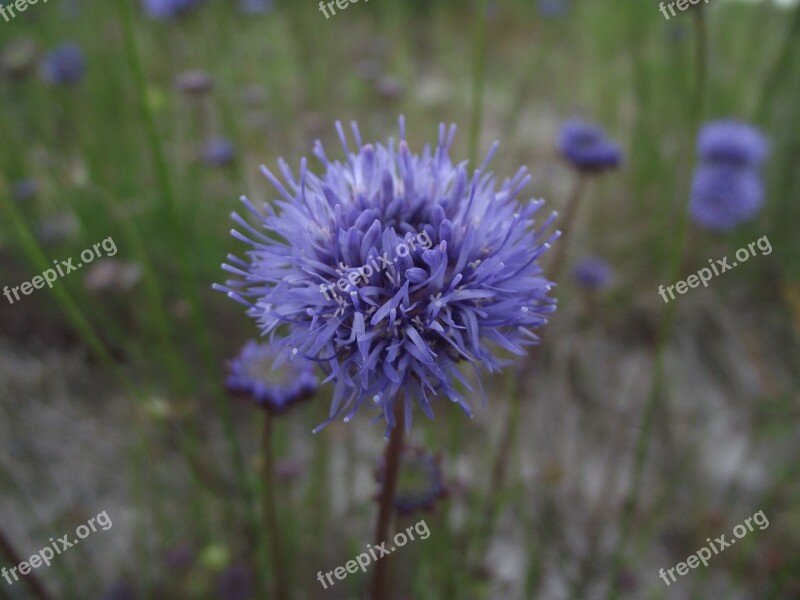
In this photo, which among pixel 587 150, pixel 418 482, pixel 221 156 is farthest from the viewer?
pixel 221 156

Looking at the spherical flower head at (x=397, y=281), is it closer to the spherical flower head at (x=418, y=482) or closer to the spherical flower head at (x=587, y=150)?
the spherical flower head at (x=418, y=482)

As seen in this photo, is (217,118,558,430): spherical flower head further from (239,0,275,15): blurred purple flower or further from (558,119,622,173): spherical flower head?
(239,0,275,15): blurred purple flower

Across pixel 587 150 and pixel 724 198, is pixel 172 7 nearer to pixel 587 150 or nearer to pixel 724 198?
pixel 587 150

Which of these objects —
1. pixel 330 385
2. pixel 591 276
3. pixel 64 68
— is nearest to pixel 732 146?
pixel 591 276

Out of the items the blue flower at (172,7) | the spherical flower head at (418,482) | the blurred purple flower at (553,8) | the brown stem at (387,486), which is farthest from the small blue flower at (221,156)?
the blurred purple flower at (553,8)

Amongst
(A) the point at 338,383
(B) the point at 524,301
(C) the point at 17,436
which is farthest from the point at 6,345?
(B) the point at 524,301

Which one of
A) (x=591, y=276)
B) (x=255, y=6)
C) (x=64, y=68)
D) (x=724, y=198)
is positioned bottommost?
(x=591, y=276)
